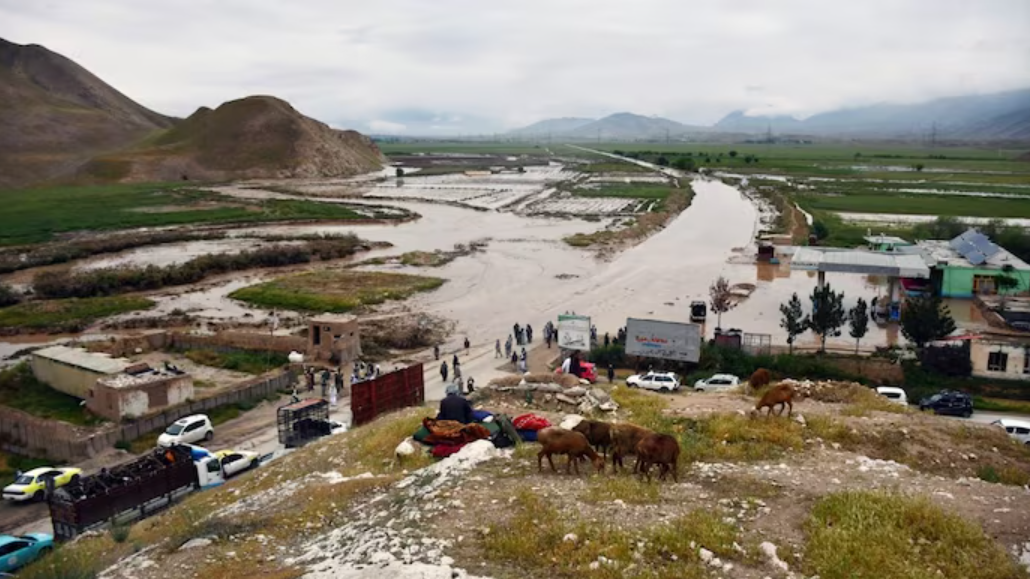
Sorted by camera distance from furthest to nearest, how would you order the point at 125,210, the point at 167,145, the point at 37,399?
the point at 167,145, the point at 125,210, the point at 37,399

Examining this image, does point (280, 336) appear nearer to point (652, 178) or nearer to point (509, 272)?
point (509, 272)

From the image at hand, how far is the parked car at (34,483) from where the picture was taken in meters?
20.0

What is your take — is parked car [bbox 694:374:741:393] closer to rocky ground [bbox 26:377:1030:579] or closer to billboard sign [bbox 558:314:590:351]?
billboard sign [bbox 558:314:590:351]

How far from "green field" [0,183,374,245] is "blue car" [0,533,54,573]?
6198 cm

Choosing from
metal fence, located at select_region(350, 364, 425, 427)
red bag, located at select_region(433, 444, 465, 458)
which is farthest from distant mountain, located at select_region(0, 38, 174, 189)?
red bag, located at select_region(433, 444, 465, 458)

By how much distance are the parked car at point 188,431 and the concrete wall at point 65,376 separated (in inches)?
150

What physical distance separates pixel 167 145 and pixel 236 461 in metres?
138

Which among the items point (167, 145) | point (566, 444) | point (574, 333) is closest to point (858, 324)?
point (574, 333)

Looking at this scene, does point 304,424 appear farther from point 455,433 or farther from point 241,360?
point 241,360

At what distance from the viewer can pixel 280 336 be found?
1328 inches

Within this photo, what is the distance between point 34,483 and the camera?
20.2 m

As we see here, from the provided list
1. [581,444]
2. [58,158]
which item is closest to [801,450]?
[581,444]

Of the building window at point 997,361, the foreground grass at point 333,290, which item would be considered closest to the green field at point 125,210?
the foreground grass at point 333,290

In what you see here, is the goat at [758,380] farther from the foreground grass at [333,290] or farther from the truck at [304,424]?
the foreground grass at [333,290]
